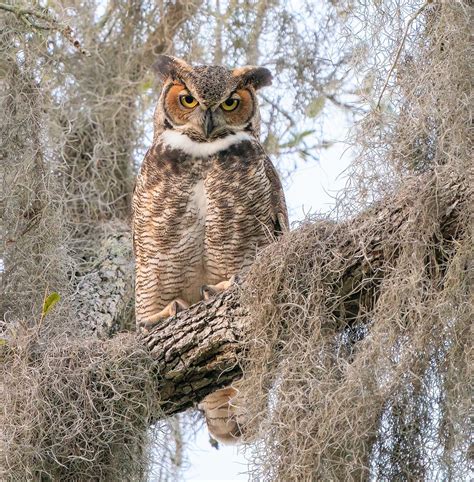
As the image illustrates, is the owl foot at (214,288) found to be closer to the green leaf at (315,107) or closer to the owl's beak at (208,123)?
the owl's beak at (208,123)

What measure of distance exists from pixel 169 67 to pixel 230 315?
108 centimetres

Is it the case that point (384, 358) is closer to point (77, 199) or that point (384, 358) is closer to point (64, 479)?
point (64, 479)

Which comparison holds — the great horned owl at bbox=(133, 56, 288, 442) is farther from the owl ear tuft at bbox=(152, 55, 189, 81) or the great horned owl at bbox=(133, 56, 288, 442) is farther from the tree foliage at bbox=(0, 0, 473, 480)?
the tree foliage at bbox=(0, 0, 473, 480)

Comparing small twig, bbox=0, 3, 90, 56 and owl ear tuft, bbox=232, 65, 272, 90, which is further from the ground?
small twig, bbox=0, 3, 90, 56

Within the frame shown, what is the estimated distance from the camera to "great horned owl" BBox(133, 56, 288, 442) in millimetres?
3516

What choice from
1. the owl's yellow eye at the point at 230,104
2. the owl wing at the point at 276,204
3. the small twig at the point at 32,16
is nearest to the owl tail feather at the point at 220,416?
the owl wing at the point at 276,204

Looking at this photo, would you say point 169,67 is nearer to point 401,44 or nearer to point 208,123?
point 208,123

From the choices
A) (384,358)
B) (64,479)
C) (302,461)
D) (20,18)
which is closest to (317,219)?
(384,358)

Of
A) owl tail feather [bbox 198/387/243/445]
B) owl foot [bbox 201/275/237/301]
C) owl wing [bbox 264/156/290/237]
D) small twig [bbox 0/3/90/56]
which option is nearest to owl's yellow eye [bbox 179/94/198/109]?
owl wing [bbox 264/156/290/237]

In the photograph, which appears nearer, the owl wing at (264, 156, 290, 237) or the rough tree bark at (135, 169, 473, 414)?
the rough tree bark at (135, 169, 473, 414)

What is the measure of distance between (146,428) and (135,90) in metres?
1.80

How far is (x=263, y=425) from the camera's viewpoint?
2752 mm

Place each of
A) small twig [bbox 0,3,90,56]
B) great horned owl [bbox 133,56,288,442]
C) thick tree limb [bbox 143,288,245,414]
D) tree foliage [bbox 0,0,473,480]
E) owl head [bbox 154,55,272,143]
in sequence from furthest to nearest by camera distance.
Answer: owl head [bbox 154,55,272,143]
great horned owl [bbox 133,56,288,442]
small twig [bbox 0,3,90,56]
thick tree limb [bbox 143,288,245,414]
tree foliage [bbox 0,0,473,480]

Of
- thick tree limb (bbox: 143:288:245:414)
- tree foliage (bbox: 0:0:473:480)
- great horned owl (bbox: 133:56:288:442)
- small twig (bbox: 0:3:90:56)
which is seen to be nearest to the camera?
tree foliage (bbox: 0:0:473:480)
